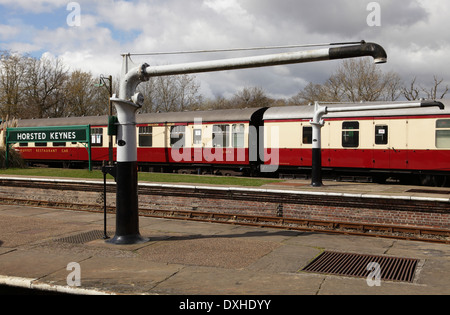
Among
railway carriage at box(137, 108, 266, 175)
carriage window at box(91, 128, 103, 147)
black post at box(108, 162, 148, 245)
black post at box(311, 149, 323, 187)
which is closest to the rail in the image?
black post at box(311, 149, 323, 187)

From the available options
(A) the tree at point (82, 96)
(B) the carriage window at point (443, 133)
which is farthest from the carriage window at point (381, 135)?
(A) the tree at point (82, 96)

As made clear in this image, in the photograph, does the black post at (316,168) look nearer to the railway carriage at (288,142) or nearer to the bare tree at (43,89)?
the railway carriage at (288,142)

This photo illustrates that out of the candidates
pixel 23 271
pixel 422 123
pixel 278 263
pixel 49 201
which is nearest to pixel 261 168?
pixel 422 123

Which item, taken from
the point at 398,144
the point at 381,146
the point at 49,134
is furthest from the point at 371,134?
the point at 49,134

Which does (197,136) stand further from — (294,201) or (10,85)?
(10,85)

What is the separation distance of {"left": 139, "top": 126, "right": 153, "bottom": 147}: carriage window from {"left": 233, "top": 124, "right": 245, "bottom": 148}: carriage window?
195 inches

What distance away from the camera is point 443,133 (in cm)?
1642

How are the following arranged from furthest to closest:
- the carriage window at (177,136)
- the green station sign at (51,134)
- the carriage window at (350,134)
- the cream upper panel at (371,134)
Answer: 1. the green station sign at (51,134)
2. the carriage window at (177,136)
3. the carriage window at (350,134)
4. the cream upper panel at (371,134)

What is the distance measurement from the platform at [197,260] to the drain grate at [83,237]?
0.07 feet

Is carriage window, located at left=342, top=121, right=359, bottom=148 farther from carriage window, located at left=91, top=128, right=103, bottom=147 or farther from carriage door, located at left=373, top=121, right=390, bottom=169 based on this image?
carriage window, located at left=91, top=128, right=103, bottom=147

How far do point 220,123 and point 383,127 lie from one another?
7.43 m

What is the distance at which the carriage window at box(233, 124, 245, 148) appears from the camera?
20.5 meters

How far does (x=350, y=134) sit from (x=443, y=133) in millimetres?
3463

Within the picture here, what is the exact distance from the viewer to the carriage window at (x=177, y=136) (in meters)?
22.1
